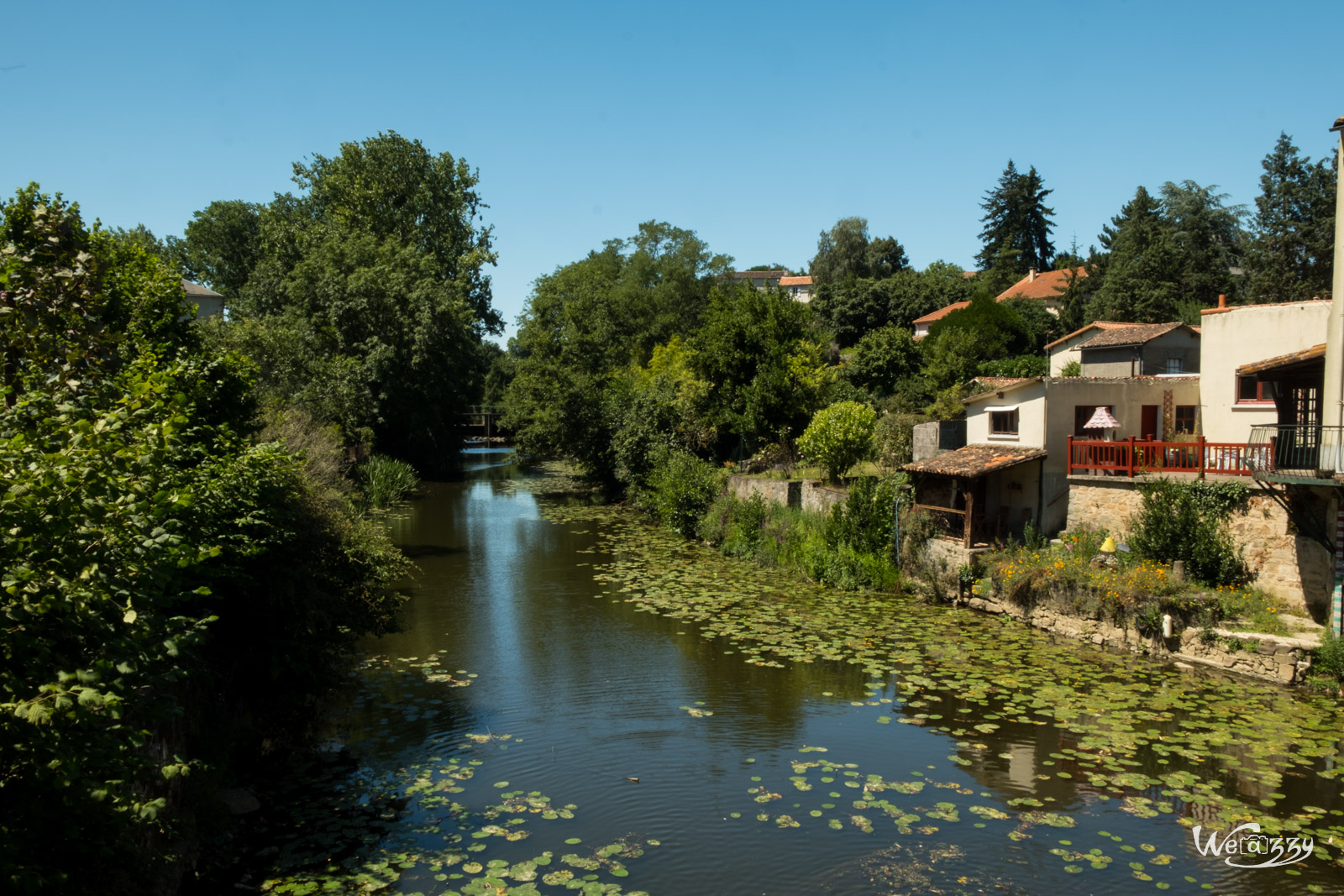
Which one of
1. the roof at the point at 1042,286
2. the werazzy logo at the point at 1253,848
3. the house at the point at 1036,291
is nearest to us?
the werazzy logo at the point at 1253,848

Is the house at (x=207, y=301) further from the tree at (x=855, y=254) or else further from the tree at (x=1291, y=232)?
the tree at (x=1291, y=232)

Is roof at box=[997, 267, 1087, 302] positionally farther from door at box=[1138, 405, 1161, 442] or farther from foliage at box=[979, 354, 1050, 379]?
door at box=[1138, 405, 1161, 442]

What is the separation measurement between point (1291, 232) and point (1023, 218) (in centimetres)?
2642

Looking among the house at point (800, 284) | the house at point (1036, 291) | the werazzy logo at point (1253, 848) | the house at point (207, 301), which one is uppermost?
the house at point (800, 284)

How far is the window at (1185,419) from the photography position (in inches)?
818

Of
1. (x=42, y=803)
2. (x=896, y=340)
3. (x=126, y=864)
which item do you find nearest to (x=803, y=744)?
(x=126, y=864)

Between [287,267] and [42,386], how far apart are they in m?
44.0

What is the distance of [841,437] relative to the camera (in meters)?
24.8

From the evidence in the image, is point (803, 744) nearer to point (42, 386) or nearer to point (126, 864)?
point (126, 864)

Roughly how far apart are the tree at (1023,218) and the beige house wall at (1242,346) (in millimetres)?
48895

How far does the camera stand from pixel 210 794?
26.4 ft

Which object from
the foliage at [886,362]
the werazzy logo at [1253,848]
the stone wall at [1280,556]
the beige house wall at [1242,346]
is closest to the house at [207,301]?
the foliage at [886,362]

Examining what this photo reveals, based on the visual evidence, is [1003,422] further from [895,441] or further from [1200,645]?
[1200,645]

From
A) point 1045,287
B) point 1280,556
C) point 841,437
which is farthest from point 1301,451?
point 1045,287
